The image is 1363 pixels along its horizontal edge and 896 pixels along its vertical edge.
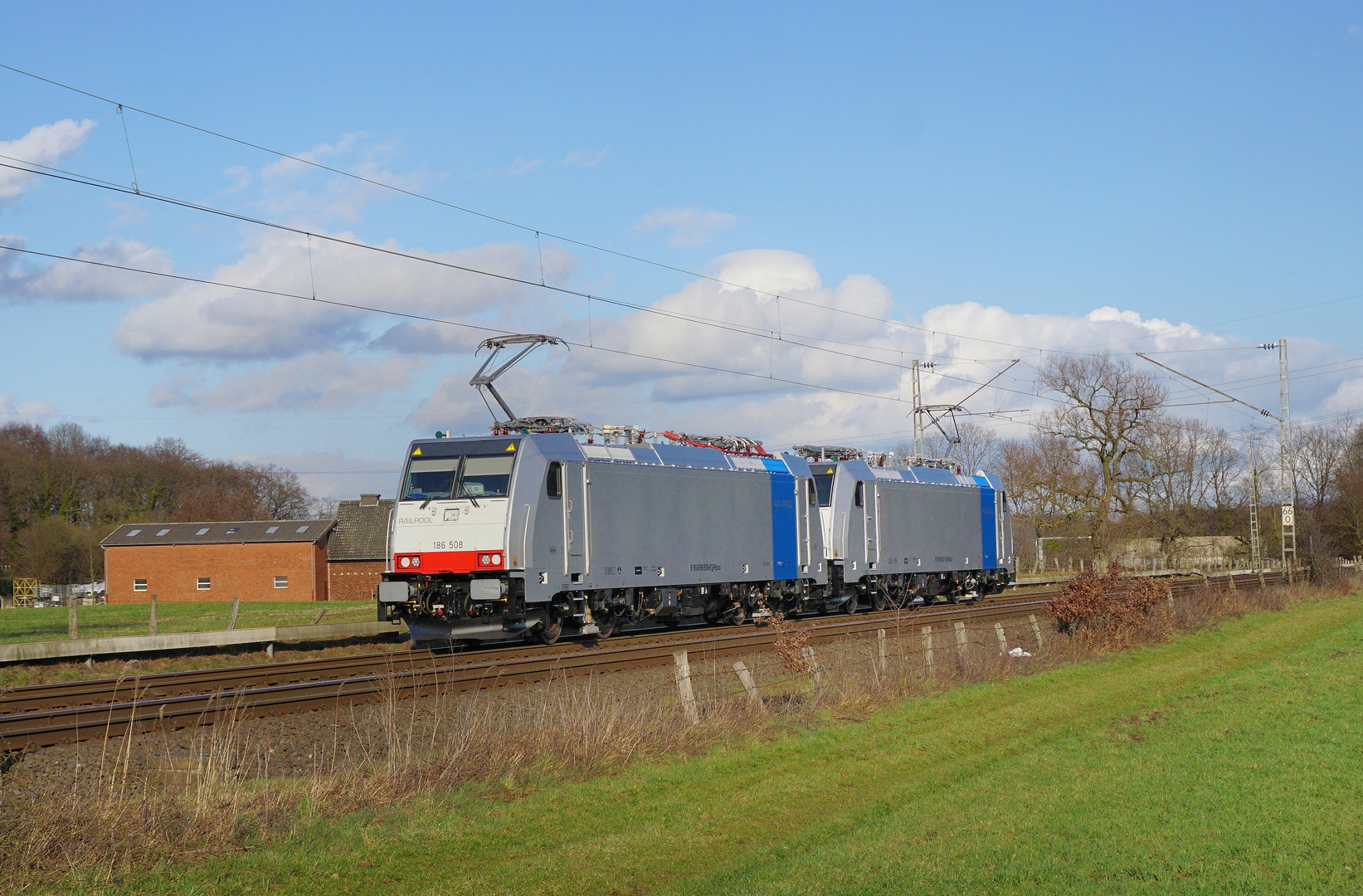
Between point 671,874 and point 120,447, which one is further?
point 120,447

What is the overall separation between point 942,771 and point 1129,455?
4971 centimetres

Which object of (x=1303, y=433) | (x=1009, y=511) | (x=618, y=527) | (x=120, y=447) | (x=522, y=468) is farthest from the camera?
(x=120, y=447)

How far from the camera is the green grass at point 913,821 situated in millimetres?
7133

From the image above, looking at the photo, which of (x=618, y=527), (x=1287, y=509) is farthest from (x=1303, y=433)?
(x=618, y=527)

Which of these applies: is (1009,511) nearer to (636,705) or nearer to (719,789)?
(636,705)

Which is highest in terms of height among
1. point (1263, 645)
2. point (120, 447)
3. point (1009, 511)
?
point (120, 447)

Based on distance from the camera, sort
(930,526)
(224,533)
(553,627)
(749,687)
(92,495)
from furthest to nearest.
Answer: (92,495) → (224,533) → (930,526) → (553,627) → (749,687)

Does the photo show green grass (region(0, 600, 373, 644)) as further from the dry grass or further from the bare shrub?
the bare shrub

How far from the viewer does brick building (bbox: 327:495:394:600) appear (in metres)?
62.7

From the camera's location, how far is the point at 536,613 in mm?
20094

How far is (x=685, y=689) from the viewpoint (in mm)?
12094

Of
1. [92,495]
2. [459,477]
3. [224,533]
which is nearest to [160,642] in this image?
[459,477]

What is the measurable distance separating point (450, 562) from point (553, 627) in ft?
→ 8.10

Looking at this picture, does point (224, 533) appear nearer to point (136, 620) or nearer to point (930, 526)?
point (136, 620)
